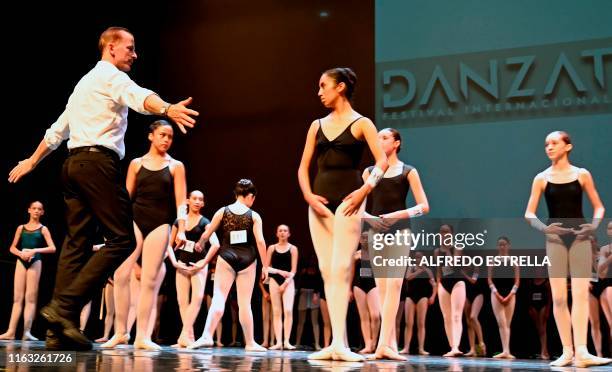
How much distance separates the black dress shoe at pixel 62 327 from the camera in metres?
3.43

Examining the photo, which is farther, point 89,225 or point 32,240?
point 32,240

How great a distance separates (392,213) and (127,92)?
2.03m

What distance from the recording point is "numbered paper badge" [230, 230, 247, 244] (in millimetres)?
6535

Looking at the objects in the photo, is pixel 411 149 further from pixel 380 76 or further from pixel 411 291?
pixel 411 291

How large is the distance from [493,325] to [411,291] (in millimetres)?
1162

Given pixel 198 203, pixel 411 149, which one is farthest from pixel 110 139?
pixel 411 149

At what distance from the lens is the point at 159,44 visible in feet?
38.5

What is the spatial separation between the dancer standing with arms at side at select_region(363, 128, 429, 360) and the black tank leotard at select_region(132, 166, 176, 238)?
4.78 ft

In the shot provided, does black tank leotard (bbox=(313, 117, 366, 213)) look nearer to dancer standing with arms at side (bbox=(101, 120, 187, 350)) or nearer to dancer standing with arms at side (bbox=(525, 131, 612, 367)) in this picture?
dancer standing with arms at side (bbox=(101, 120, 187, 350))

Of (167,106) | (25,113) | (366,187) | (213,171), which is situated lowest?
(366,187)

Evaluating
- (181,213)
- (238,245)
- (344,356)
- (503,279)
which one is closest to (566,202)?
(344,356)

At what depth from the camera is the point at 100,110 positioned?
3.66 meters

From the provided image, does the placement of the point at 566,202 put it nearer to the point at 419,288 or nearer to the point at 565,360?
the point at 565,360

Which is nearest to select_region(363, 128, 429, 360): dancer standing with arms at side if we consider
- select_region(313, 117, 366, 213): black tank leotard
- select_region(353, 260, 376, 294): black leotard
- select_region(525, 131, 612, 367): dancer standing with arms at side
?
select_region(313, 117, 366, 213): black tank leotard
